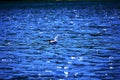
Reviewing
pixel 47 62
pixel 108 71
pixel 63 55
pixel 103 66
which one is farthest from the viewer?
pixel 63 55

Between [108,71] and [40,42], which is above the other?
[40,42]

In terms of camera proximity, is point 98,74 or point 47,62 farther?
point 47,62

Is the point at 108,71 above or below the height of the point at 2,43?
below

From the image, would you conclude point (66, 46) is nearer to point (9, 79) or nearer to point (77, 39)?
point (77, 39)

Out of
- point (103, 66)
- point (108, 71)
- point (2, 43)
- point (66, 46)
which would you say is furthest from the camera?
point (2, 43)

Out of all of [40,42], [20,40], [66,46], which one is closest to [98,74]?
[66,46]

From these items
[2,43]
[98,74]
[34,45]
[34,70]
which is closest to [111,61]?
[98,74]

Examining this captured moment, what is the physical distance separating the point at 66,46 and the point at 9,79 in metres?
21.1

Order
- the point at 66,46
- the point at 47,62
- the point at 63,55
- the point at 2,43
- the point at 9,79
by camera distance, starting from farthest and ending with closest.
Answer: the point at 2,43, the point at 66,46, the point at 63,55, the point at 47,62, the point at 9,79

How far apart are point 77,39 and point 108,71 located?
85.1ft

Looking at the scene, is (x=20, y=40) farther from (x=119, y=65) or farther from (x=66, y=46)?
(x=119, y=65)

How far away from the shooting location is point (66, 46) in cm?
5428

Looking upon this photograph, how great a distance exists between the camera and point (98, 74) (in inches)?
1398

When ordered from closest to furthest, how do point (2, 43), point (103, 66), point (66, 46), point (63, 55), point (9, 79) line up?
point (9, 79), point (103, 66), point (63, 55), point (66, 46), point (2, 43)
